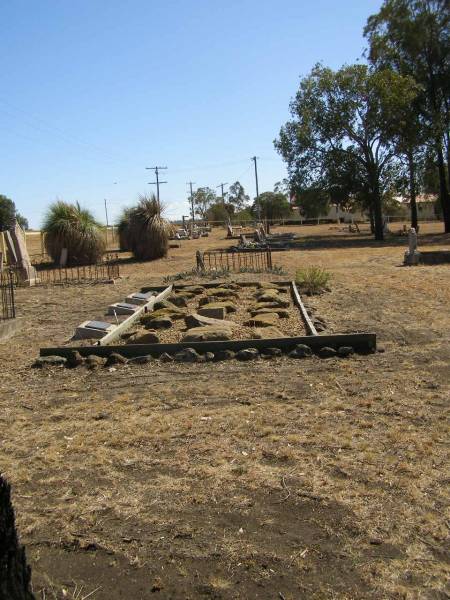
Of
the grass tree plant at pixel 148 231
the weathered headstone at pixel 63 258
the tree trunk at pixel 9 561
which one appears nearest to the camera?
the tree trunk at pixel 9 561

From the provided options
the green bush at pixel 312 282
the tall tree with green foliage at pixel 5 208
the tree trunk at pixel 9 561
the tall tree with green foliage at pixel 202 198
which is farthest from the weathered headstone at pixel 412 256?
the tall tree with green foliage at pixel 202 198

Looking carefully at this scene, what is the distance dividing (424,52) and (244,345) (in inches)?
1375

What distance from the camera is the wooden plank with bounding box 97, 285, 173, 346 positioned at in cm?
892

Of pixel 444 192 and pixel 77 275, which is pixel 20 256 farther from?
pixel 444 192

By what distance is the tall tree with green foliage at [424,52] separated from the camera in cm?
3588

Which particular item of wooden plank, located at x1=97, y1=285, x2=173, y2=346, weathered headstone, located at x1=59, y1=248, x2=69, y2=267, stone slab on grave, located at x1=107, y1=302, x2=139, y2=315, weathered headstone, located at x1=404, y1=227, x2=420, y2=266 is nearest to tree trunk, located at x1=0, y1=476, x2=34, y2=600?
wooden plank, located at x1=97, y1=285, x2=173, y2=346

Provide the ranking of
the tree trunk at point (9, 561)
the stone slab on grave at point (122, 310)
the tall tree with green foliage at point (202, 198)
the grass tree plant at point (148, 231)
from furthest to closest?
the tall tree with green foliage at point (202, 198)
the grass tree plant at point (148, 231)
the stone slab on grave at point (122, 310)
the tree trunk at point (9, 561)

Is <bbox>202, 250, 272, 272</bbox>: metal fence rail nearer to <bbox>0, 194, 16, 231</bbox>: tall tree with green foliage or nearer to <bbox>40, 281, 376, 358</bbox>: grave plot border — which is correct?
<bbox>40, 281, 376, 358</bbox>: grave plot border

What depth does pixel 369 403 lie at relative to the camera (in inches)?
224

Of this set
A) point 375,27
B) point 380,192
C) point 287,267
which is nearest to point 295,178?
point 380,192

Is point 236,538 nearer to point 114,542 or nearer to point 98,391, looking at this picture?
point 114,542

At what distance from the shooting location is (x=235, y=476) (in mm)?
4203

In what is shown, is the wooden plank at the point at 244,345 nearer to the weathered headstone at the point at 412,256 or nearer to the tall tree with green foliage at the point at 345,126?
the weathered headstone at the point at 412,256

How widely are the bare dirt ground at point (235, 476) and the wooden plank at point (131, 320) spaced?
1355 mm
